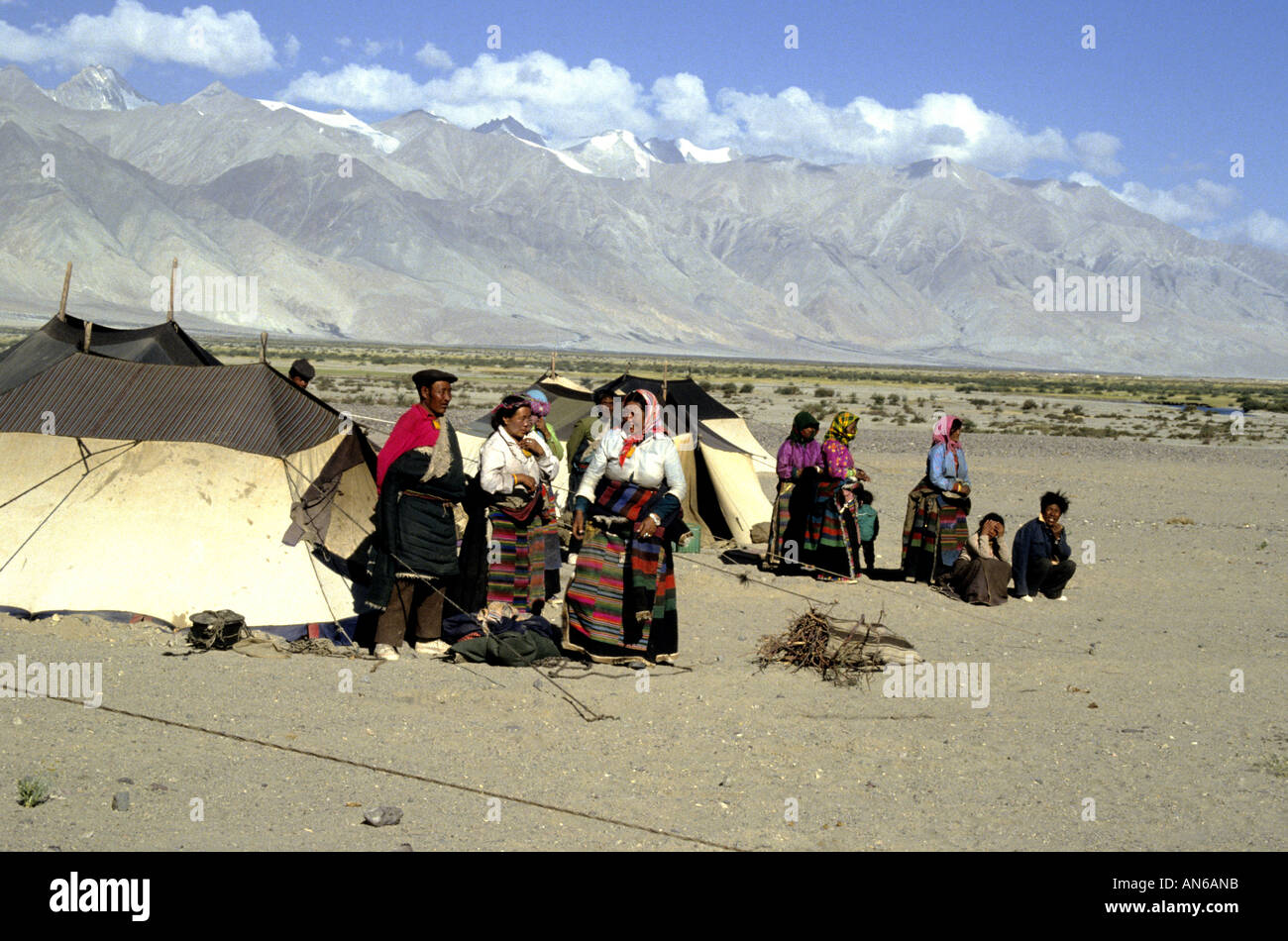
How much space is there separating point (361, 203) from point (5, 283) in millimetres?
43917

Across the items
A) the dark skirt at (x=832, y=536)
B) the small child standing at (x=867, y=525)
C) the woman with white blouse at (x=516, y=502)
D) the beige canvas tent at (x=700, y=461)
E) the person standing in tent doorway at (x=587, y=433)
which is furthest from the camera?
the beige canvas tent at (x=700, y=461)

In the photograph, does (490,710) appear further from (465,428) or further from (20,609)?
(465,428)

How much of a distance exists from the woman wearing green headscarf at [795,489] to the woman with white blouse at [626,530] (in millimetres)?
3382

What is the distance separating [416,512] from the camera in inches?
307

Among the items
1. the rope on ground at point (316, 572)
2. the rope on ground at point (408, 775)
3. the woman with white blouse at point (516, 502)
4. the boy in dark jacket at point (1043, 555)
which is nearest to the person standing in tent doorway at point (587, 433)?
the woman with white blouse at point (516, 502)

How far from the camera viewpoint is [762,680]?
7855 millimetres

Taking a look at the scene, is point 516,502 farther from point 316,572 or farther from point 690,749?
point 690,749

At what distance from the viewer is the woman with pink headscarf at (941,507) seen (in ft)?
35.7

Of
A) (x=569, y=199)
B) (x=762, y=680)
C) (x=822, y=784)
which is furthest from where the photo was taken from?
(x=569, y=199)

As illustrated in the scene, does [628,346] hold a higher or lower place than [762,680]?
higher

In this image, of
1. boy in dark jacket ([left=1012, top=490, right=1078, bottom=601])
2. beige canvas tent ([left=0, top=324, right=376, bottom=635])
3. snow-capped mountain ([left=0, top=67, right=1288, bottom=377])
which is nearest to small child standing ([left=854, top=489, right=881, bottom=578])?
boy in dark jacket ([left=1012, top=490, right=1078, bottom=601])

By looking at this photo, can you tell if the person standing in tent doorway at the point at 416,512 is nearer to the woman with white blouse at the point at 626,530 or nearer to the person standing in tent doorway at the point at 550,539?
the woman with white blouse at the point at 626,530
